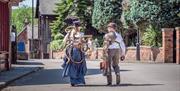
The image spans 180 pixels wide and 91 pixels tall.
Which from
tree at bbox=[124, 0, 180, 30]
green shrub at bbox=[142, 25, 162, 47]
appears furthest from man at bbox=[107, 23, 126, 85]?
green shrub at bbox=[142, 25, 162, 47]

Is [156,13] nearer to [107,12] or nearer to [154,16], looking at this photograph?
[154,16]

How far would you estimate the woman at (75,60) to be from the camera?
1809 centimetres

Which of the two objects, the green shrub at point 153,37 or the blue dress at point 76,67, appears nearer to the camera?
the blue dress at point 76,67

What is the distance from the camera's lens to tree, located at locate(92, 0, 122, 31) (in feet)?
187

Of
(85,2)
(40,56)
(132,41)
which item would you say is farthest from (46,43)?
(132,41)

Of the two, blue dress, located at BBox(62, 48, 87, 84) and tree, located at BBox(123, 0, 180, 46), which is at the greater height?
tree, located at BBox(123, 0, 180, 46)

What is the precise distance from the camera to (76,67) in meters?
18.2

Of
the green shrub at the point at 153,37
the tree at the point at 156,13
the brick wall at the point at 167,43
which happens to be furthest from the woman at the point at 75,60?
the green shrub at the point at 153,37

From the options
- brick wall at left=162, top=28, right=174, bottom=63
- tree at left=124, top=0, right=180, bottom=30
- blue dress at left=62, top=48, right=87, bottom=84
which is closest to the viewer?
blue dress at left=62, top=48, right=87, bottom=84

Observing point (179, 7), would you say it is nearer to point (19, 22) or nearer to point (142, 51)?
point (142, 51)

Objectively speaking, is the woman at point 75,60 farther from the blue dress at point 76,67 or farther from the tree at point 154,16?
the tree at point 154,16

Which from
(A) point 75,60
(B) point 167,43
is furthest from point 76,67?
(B) point 167,43

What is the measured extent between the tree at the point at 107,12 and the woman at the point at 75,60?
3829cm

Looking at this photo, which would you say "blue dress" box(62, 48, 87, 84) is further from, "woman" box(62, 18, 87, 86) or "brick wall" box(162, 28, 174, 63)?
"brick wall" box(162, 28, 174, 63)
